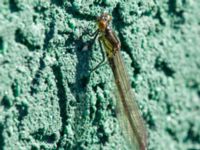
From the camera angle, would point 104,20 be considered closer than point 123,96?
Yes

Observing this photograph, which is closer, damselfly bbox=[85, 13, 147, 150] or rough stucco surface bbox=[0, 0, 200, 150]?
rough stucco surface bbox=[0, 0, 200, 150]

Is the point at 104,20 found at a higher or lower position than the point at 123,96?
higher

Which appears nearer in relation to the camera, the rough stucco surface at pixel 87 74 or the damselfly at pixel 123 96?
the rough stucco surface at pixel 87 74

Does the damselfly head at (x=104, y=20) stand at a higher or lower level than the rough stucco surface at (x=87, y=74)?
higher

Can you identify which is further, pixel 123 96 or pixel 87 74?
pixel 123 96

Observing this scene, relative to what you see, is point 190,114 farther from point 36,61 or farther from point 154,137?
point 36,61
